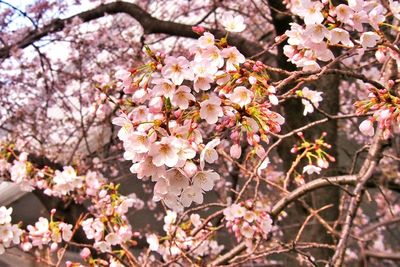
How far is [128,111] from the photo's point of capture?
4.54 feet

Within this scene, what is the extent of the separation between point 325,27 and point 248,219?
4.00 feet

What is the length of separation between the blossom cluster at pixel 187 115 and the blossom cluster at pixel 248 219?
1.09 metres

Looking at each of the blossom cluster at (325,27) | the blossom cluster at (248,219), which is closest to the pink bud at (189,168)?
the blossom cluster at (325,27)

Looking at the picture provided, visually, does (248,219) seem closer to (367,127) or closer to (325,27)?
(367,127)

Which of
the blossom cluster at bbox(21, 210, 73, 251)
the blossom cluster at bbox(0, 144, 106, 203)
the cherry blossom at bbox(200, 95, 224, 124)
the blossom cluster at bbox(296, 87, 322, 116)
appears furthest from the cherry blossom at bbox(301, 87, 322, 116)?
the blossom cluster at bbox(0, 144, 106, 203)

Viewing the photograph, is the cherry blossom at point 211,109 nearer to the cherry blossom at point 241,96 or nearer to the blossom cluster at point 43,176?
the cherry blossom at point 241,96

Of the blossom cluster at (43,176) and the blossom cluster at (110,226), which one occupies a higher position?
the blossom cluster at (43,176)

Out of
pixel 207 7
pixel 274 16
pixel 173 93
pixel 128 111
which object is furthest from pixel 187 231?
pixel 207 7

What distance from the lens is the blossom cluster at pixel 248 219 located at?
2.42 meters

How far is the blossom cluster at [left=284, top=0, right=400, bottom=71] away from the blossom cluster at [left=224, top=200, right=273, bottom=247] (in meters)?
1.01

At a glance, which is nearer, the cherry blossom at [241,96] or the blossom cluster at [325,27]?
the cherry blossom at [241,96]

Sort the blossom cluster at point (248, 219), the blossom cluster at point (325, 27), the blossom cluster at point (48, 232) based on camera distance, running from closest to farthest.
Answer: the blossom cluster at point (325, 27) → the blossom cluster at point (248, 219) → the blossom cluster at point (48, 232)

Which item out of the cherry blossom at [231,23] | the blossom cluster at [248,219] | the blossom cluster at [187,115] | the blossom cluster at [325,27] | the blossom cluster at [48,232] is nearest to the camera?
the blossom cluster at [187,115]

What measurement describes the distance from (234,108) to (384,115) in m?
0.41
